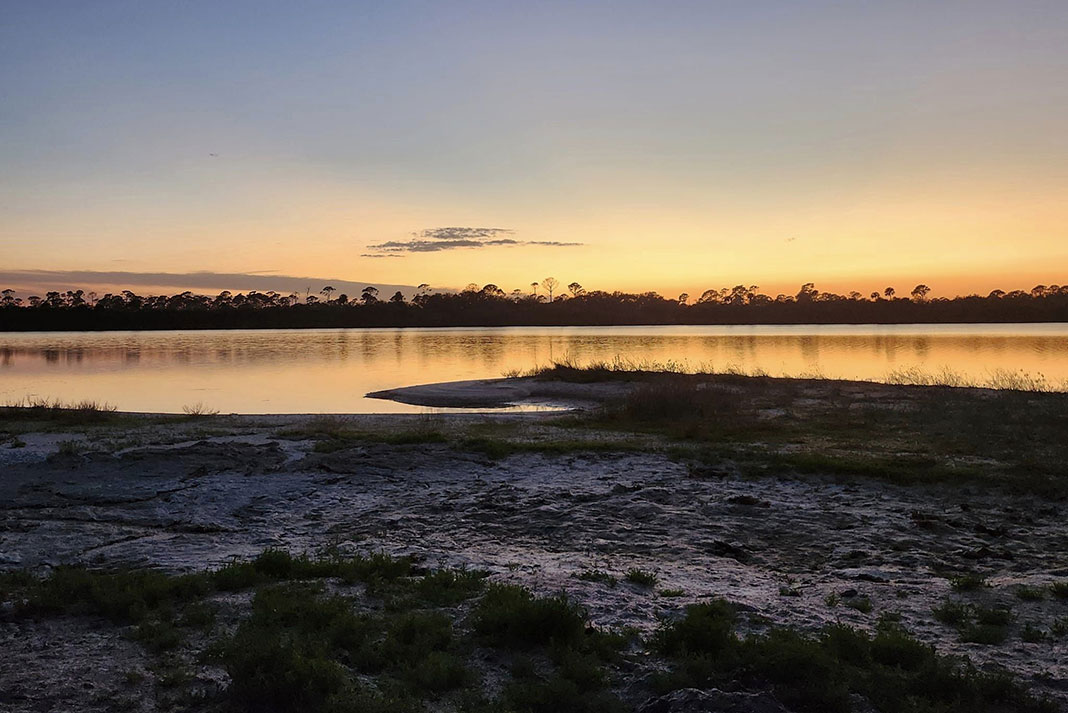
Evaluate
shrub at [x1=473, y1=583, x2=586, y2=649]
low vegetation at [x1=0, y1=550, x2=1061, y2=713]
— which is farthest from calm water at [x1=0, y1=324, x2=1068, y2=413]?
shrub at [x1=473, y1=583, x2=586, y2=649]

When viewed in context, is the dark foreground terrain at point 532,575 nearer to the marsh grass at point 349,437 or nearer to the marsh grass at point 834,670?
the marsh grass at point 834,670

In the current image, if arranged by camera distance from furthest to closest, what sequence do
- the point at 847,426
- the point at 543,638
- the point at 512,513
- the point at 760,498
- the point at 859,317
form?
the point at 859,317, the point at 847,426, the point at 760,498, the point at 512,513, the point at 543,638

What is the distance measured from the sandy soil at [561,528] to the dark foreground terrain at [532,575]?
1.8 inches

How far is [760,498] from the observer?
1080 centimetres

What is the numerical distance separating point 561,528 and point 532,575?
7.06 feet

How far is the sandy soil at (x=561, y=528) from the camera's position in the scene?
6.27 meters

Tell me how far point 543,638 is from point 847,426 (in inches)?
622

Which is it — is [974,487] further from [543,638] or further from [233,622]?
[233,622]

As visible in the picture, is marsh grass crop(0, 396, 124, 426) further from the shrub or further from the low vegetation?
the shrub

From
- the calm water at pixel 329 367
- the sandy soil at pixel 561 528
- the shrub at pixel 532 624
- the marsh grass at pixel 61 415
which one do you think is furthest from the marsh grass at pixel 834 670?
the calm water at pixel 329 367

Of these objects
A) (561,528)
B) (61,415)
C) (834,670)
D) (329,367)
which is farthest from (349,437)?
(329,367)

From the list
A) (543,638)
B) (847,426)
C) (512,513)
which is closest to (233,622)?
(543,638)

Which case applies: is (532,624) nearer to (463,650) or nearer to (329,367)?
(463,650)

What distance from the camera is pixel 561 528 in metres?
9.41
